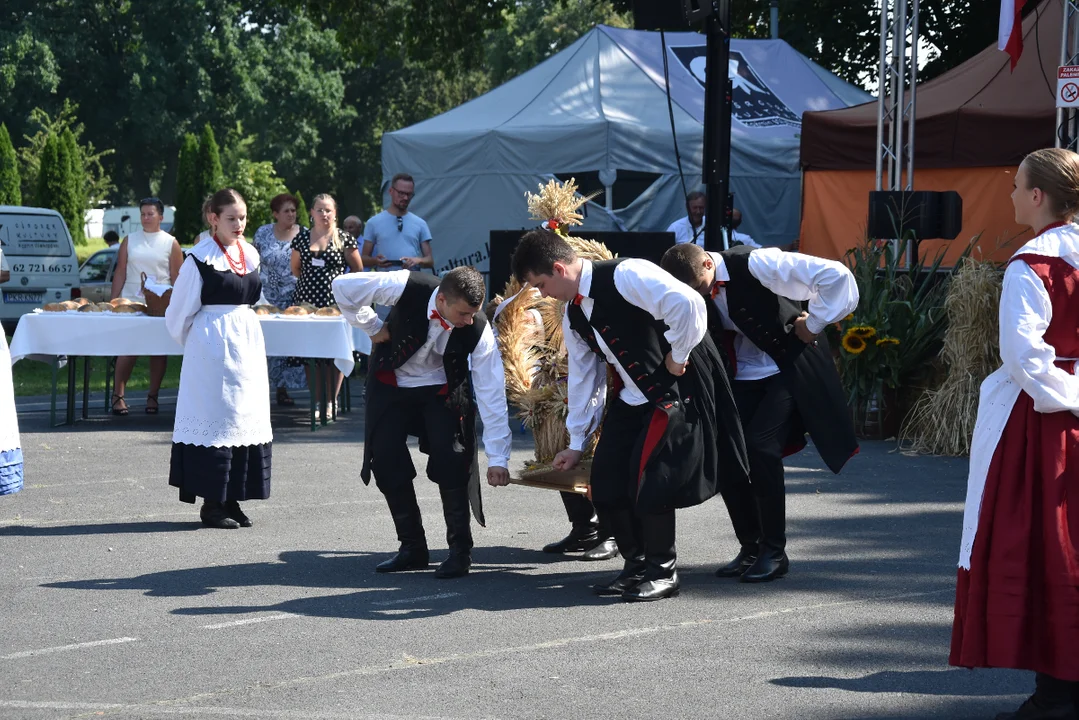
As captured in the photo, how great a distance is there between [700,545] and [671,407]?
1.61 meters

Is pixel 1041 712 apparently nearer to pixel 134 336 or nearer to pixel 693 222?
pixel 134 336

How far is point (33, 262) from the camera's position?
18094mm

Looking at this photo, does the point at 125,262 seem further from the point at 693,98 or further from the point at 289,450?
the point at 693,98

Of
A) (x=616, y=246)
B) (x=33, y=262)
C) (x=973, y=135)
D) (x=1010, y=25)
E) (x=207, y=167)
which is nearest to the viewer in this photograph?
(x=616, y=246)

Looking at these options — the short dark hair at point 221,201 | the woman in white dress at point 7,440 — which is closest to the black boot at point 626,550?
the woman in white dress at point 7,440

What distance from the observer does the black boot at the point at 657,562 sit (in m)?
6.12

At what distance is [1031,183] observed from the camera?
14.4 feet

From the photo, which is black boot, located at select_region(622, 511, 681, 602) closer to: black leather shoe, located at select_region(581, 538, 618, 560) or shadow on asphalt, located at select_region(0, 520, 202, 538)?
black leather shoe, located at select_region(581, 538, 618, 560)

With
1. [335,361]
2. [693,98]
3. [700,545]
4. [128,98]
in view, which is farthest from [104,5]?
[700,545]

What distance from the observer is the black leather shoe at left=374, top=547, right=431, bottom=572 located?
675 centimetres

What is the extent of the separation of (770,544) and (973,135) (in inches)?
337

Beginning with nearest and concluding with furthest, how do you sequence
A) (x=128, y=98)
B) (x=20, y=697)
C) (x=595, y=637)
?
(x=20, y=697), (x=595, y=637), (x=128, y=98)

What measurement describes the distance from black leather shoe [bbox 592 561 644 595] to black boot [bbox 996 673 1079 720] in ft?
7.06

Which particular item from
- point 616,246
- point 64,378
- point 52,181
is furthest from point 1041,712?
point 52,181
